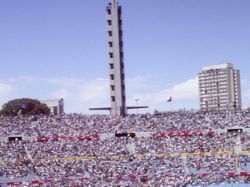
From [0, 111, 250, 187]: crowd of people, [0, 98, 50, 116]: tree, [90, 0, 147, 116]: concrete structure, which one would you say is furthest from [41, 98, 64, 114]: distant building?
[0, 111, 250, 187]: crowd of people

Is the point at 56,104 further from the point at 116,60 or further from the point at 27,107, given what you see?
the point at 116,60

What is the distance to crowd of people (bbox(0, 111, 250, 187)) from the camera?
2056 inches

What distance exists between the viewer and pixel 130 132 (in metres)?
66.0

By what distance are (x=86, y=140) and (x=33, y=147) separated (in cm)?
616

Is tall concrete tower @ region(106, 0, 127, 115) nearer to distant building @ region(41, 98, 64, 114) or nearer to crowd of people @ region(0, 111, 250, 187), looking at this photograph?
crowd of people @ region(0, 111, 250, 187)

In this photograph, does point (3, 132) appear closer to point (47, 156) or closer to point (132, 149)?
point (47, 156)

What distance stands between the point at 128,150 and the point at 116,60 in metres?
17.0

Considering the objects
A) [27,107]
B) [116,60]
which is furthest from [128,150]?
[27,107]

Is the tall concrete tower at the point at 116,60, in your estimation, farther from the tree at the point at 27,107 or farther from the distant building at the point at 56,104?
the distant building at the point at 56,104

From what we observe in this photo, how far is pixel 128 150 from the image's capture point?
2409 inches

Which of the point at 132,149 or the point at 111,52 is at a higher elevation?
the point at 111,52

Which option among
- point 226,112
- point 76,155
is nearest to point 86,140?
point 76,155

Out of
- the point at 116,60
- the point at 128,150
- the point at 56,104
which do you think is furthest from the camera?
the point at 56,104

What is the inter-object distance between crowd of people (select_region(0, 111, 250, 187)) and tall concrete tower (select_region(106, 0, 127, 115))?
3590 mm
